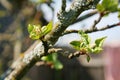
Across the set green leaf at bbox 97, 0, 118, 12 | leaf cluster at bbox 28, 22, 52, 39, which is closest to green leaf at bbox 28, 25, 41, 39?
leaf cluster at bbox 28, 22, 52, 39

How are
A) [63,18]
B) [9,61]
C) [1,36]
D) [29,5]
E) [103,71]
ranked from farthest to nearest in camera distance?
[103,71]
[9,61]
[1,36]
[29,5]
[63,18]

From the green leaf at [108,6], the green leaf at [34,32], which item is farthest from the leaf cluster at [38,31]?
the green leaf at [108,6]

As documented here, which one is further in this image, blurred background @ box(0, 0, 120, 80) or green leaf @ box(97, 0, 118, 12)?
blurred background @ box(0, 0, 120, 80)

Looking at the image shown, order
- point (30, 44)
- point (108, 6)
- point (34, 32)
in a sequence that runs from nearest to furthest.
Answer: point (34, 32) < point (108, 6) < point (30, 44)

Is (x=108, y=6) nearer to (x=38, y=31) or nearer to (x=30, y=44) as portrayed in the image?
(x=38, y=31)

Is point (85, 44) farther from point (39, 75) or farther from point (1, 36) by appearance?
point (39, 75)

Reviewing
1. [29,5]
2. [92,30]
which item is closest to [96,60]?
[29,5]

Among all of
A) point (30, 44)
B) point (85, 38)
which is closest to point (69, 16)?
point (85, 38)

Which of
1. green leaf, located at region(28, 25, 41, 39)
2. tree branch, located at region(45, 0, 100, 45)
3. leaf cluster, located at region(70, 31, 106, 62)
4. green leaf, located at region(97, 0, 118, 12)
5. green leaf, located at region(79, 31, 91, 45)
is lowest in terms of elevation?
leaf cluster, located at region(70, 31, 106, 62)

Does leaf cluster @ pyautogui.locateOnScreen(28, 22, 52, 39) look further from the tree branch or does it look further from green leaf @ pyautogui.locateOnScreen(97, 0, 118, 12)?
green leaf @ pyautogui.locateOnScreen(97, 0, 118, 12)

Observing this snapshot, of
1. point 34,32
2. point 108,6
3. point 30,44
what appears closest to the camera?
point 34,32

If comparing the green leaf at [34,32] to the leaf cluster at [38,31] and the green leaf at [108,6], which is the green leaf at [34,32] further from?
the green leaf at [108,6]
